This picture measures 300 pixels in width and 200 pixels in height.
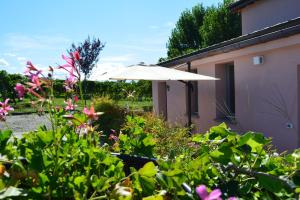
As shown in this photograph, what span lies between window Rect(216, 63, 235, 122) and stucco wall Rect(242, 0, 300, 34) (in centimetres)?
271

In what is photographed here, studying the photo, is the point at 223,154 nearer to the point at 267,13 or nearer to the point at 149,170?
the point at 149,170

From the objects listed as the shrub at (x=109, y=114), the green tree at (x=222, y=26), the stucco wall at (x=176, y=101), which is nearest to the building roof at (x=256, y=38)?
the stucco wall at (x=176, y=101)

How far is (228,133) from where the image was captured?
105 cm

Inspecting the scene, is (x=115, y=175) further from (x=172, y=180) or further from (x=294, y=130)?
(x=294, y=130)

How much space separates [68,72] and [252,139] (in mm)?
733

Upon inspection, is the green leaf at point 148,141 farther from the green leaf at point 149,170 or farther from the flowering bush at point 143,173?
the green leaf at point 149,170

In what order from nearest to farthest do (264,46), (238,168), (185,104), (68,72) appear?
(238,168), (68,72), (264,46), (185,104)

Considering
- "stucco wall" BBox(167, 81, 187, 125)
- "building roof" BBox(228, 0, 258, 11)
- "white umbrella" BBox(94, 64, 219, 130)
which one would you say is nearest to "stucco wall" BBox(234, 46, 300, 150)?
"white umbrella" BBox(94, 64, 219, 130)

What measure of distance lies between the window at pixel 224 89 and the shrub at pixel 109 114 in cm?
311

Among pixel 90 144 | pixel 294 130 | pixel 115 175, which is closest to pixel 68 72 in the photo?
pixel 90 144

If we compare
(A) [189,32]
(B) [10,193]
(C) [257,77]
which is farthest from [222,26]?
(B) [10,193]

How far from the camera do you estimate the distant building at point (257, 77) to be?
23.1 feet

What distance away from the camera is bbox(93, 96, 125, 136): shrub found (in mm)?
11250

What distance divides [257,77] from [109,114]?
5268mm
